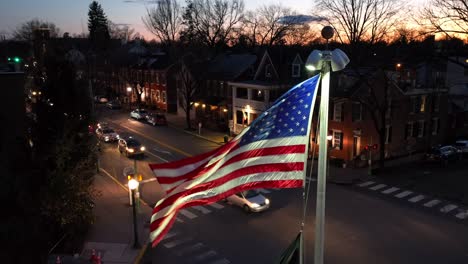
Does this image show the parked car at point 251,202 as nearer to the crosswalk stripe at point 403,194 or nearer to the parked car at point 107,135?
A: the crosswalk stripe at point 403,194

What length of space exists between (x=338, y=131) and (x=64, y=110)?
23.9 metres

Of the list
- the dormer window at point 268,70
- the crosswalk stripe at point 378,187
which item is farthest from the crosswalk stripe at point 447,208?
the dormer window at point 268,70

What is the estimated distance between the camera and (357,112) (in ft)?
112

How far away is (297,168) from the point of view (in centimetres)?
689

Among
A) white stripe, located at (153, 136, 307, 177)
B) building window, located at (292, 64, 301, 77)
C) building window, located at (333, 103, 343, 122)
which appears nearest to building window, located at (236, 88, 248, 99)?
building window, located at (292, 64, 301, 77)

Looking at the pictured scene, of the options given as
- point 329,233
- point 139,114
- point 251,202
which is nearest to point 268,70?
point 139,114

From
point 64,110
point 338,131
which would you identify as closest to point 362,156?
point 338,131

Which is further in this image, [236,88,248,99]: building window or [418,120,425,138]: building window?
[236,88,248,99]: building window

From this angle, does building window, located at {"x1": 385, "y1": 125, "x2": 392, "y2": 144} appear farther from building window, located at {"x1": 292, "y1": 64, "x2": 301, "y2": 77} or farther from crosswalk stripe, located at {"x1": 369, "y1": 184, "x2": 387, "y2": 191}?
building window, located at {"x1": 292, "y1": 64, "x2": 301, "y2": 77}

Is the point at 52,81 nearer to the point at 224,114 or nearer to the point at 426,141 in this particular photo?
the point at 224,114

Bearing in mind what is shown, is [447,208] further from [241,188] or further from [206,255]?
[241,188]

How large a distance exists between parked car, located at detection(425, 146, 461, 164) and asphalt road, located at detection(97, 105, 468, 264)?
1179cm

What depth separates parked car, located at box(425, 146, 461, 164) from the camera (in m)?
34.1

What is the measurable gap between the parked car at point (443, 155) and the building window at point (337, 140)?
805 centimetres
